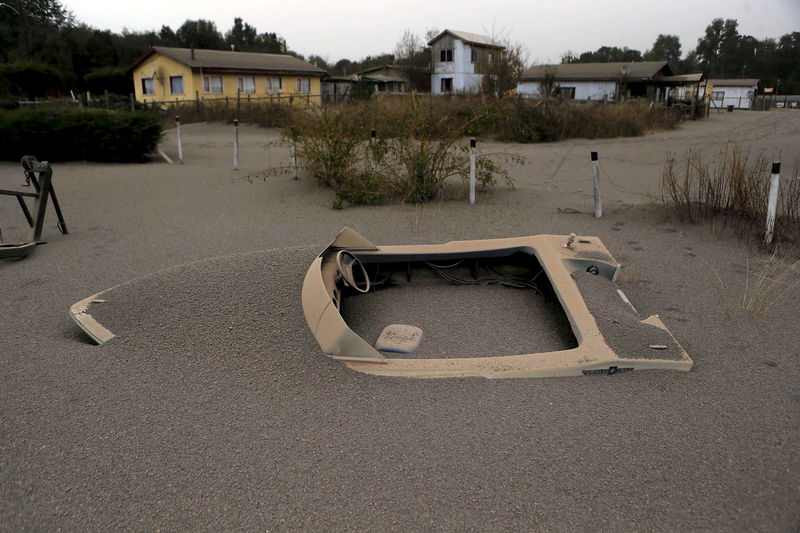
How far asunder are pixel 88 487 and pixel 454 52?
2116 inches

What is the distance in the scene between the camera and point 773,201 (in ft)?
22.4

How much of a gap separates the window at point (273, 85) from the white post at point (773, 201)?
40.9 metres

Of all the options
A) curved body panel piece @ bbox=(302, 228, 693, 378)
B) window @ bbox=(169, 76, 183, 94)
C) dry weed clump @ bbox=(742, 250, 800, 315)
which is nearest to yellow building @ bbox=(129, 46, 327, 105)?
window @ bbox=(169, 76, 183, 94)

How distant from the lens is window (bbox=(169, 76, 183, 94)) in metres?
40.8

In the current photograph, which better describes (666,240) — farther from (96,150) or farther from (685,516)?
(96,150)

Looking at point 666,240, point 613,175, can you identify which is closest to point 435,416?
point 666,240

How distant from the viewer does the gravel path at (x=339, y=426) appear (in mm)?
2766

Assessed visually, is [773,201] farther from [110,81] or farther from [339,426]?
[110,81]

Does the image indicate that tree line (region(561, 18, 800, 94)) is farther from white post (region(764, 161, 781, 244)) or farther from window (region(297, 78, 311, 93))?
white post (region(764, 161, 781, 244))

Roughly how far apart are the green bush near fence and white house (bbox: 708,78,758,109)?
58.2 meters

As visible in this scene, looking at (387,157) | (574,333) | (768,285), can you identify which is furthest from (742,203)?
(387,157)

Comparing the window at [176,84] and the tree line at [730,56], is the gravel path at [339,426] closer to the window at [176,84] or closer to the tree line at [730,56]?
the window at [176,84]

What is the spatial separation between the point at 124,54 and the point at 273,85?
19.6 meters

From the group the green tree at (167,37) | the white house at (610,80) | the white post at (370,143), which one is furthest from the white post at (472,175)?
the green tree at (167,37)
